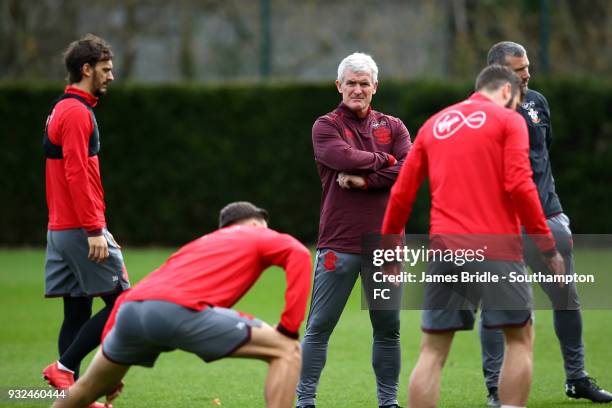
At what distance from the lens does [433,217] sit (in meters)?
5.61

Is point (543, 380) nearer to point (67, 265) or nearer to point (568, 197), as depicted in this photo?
point (67, 265)

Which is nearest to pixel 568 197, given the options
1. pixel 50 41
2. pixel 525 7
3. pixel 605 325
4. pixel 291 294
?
pixel 525 7

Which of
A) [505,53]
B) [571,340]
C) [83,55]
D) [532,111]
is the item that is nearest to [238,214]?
[83,55]

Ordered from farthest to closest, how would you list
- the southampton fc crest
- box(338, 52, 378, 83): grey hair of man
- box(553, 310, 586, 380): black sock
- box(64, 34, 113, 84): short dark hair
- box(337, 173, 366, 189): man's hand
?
box(553, 310, 586, 380): black sock
the southampton fc crest
box(64, 34, 113, 84): short dark hair
box(338, 52, 378, 83): grey hair of man
box(337, 173, 366, 189): man's hand

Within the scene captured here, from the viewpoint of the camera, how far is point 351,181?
6.48m

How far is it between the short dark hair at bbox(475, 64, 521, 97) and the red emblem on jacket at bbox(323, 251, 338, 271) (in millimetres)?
1495

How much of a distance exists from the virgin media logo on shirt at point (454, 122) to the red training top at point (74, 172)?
234 centimetres

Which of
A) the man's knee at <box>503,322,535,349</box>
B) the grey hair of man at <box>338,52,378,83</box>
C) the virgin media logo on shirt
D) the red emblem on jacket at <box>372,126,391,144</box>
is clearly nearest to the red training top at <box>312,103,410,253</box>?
the red emblem on jacket at <box>372,126,391,144</box>

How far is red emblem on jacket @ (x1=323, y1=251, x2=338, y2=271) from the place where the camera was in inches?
257

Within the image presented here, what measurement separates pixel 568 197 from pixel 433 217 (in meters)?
13.0

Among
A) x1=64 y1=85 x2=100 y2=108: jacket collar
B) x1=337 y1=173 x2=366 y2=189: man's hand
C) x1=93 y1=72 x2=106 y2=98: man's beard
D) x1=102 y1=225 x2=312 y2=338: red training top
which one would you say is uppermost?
x1=93 y1=72 x2=106 y2=98: man's beard

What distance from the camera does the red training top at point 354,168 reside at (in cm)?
650

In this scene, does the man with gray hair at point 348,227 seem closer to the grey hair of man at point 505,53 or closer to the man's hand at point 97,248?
the grey hair of man at point 505,53

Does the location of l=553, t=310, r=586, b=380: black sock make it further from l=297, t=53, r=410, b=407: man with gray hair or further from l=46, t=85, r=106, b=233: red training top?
l=46, t=85, r=106, b=233: red training top
